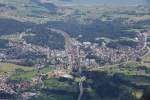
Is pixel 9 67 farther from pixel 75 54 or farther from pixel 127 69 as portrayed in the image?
pixel 127 69

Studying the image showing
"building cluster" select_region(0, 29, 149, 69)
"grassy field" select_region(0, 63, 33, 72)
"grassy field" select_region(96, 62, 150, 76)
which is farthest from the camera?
"building cluster" select_region(0, 29, 149, 69)

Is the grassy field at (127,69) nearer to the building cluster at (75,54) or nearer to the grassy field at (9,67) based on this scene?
the building cluster at (75,54)

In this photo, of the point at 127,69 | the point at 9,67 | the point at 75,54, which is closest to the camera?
the point at 127,69

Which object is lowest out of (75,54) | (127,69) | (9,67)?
(9,67)

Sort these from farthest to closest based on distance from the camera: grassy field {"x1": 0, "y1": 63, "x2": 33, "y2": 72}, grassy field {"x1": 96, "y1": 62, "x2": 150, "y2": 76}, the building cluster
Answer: the building cluster, grassy field {"x1": 0, "y1": 63, "x2": 33, "y2": 72}, grassy field {"x1": 96, "y1": 62, "x2": 150, "y2": 76}

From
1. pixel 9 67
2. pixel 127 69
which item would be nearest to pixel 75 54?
pixel 9 67

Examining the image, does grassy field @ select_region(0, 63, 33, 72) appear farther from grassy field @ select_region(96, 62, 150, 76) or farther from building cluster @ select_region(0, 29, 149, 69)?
grassy field @ select_region(96, 62, 150, 76)

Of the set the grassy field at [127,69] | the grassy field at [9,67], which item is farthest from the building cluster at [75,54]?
the grassy field at [127,69]

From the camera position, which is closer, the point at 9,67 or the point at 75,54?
the point at 9,67

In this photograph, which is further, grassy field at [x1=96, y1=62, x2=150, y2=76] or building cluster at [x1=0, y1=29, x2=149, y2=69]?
building cluster at [x1=0, y1=29, x2=149, y2=69]

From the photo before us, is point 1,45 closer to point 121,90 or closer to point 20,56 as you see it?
point 20,56

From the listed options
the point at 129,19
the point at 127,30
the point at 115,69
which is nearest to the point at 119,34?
the point at 127,30

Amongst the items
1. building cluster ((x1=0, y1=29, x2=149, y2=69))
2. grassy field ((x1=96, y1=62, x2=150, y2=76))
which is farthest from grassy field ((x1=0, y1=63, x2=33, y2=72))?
grassy field ((x1=96, y1=62, x2=150, y2=76))
